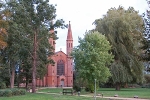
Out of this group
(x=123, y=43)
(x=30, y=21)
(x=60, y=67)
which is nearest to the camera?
(x=30, y=21)

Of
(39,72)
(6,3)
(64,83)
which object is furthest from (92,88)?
(64,83)

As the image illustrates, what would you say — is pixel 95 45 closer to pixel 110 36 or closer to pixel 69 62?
pixel 110 36

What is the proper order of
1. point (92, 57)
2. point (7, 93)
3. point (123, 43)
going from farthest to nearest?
1. point (123, 43)
2. point (92, 57)
3. point (7, 93)

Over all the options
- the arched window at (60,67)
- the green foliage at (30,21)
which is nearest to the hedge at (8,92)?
the green foliage at (30,21)

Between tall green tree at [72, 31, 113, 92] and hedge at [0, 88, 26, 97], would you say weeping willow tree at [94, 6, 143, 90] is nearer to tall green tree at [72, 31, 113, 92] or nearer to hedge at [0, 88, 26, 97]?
tall green tree at [72, 31, 113, 92]

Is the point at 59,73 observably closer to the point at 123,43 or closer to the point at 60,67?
the point at 60,67

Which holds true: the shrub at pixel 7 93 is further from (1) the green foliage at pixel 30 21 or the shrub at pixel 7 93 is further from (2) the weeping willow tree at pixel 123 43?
(2) the weeping willow tree at pixel 123 43

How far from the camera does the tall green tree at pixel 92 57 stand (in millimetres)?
32062

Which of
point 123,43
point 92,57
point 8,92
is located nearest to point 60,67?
point 123,43

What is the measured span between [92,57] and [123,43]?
12.8 m

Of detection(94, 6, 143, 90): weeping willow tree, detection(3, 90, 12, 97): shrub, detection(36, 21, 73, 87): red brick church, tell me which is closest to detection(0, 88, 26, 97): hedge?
detection(3, 90, 12, 97): shrub

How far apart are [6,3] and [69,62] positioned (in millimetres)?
54965

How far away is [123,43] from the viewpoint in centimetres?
4356

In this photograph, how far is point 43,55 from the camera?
156 feet
